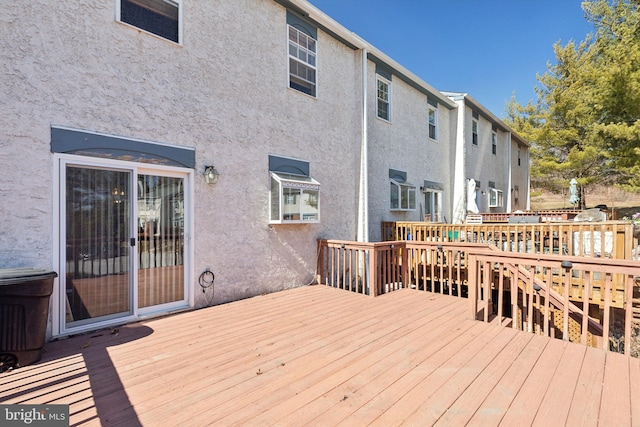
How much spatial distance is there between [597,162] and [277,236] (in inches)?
886

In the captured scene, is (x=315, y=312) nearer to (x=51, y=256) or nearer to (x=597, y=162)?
(x=51, y=256)

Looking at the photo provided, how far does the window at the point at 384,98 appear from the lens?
31.4ft

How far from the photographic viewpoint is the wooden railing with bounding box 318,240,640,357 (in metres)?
3.75

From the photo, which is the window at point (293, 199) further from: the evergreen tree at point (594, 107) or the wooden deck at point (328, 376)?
the evergreen tree at point (594, 107)

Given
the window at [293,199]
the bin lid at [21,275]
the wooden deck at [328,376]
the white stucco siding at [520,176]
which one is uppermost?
the white stucco siding at [520,176]

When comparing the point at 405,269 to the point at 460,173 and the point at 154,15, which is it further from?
the point at 460,173

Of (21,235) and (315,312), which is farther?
(315,312)

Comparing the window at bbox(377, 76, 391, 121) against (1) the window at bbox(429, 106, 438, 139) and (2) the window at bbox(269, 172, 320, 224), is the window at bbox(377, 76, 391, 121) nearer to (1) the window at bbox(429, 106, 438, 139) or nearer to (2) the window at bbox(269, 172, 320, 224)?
(1) the window at bbox(429, 106, 438, 139)

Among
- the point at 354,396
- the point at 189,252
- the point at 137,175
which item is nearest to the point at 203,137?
the point at 137,175

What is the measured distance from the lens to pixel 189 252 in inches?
201

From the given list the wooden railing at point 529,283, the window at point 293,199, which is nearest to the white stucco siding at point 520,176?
the wooden railing at point 529,283

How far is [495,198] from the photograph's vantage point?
17.2m

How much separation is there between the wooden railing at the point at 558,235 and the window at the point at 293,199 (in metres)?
3.09

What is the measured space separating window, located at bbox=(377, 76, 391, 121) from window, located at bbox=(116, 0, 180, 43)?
5994mm
